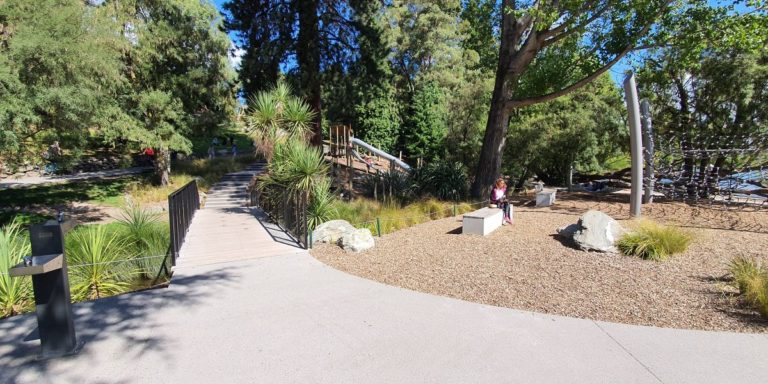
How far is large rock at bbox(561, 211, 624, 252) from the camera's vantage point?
6766 millimetres

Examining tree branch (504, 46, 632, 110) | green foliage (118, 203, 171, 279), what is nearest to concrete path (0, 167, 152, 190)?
green foliage (118, 203, 171, 279)

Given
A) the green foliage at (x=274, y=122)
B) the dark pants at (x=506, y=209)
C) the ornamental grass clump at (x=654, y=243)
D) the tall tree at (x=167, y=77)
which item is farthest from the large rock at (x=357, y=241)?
the tall tree at (x=167, y=77)

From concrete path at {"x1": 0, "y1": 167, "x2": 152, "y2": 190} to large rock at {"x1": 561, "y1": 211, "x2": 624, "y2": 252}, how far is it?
76.2 feet

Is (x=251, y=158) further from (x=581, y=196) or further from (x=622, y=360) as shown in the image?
(x=622, y=360)

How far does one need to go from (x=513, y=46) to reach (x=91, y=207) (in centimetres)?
1647

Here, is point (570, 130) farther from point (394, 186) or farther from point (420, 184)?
point (394, 186)

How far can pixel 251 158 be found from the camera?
102ft

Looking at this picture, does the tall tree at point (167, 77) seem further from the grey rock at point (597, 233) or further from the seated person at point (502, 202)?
the grey rock at point (597, 233)

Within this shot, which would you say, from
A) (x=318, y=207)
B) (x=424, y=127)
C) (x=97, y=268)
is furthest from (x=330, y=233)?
(x=424, y=127)

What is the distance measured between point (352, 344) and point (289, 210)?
5.68m

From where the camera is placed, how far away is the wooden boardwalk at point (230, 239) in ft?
23.9

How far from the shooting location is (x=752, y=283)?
459cm

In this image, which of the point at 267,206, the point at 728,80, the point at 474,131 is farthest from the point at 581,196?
the point at 267,206

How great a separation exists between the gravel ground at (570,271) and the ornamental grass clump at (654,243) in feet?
0.49
